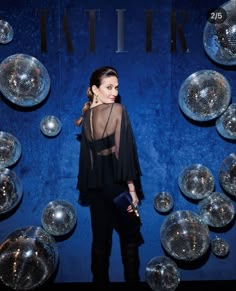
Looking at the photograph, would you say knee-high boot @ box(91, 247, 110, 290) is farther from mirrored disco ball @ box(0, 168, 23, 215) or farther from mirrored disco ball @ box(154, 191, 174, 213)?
mirrored disco ball @ box(0, 168, 23, 215)

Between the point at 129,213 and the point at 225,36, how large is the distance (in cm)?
209

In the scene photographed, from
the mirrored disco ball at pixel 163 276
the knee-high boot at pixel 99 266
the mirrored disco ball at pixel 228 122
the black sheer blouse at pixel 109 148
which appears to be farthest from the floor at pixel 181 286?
the mirrored disco ball at pixel 228 122

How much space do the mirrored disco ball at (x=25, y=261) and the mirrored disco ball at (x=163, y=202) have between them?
4.46 ft

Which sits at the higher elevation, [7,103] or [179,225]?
[7,103]

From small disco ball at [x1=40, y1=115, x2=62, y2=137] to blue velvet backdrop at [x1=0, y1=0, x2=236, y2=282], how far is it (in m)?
0.12

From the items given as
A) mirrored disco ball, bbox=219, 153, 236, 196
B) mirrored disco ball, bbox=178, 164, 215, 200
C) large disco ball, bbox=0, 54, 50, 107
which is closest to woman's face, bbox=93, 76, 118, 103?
large disco ball, bbox=0, 54, 50, 107

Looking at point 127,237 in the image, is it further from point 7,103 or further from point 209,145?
point 7,103

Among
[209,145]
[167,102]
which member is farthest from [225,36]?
[209,145]

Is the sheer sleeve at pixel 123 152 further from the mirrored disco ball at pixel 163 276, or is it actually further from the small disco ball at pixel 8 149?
the small disco ball at pixel 8 149

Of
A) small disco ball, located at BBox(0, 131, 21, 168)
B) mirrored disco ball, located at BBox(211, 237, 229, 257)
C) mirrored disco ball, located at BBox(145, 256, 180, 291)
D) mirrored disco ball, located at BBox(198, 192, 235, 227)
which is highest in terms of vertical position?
small disco ball, located at BBox(0, 131, 21, 168)

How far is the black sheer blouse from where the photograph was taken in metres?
3.44

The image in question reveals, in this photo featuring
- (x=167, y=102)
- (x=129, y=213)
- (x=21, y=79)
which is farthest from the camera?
(x=167, y=102)

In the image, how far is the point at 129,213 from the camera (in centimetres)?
347

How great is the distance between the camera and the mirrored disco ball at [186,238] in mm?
3715
